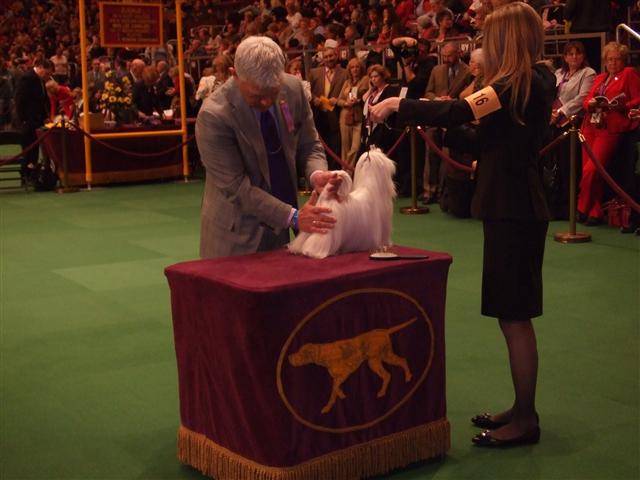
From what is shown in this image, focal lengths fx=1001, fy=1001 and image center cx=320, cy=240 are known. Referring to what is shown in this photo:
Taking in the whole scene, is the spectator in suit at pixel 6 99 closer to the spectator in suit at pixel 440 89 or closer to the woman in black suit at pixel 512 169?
the spectator in suit at pixel 440 89

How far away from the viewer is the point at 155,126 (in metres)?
14.3

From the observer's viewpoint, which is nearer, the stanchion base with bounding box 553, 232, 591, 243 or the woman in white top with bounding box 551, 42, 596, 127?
the stanchion base with bounding box 553, 232, 591, 243

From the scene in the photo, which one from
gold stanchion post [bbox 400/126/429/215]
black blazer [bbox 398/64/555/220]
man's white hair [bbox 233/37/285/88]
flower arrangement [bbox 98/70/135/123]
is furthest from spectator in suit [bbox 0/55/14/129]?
black blazer [bbox 398/64/555/220]

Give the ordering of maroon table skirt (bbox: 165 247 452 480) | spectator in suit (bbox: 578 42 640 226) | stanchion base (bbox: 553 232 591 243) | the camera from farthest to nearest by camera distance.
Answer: the camera, spectator in suit (bbox: 578 42 640 226), stanchion base (bbox: 553 232 591 243), maroon table skirt (bbox: 165 247 452 480)

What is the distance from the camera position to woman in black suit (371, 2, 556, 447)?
11.9 ft

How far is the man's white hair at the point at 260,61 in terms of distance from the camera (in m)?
3.59

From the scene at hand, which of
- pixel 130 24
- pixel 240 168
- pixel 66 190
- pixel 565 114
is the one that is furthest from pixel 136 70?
pixel 240 168

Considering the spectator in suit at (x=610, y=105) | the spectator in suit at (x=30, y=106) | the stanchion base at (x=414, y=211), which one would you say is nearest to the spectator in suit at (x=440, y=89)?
the stanchion base at (x=414, y=211)

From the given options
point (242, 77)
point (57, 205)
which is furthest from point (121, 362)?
point (57, 205)

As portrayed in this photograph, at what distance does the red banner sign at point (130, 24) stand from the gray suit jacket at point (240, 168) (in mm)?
9957

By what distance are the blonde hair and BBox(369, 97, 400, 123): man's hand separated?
360mm

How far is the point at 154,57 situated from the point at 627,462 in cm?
1551

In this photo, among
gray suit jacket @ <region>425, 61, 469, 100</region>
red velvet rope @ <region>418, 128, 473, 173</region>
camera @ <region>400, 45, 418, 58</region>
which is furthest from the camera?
camera @ <region>400, 45, 418, 58</region>

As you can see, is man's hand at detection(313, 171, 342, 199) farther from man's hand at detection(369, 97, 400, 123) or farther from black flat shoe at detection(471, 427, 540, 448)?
black flat shoe at detection(471, 427, 540, 448)
